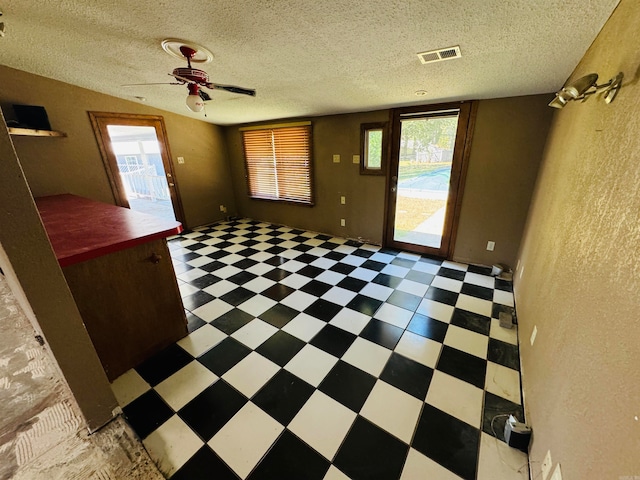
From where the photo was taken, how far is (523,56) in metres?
1.66

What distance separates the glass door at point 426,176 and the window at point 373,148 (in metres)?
0.15

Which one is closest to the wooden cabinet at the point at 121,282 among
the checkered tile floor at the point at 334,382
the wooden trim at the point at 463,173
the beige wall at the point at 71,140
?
the checkered tile floor at the point at 334,382

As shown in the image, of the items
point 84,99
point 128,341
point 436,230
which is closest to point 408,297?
point 436,230

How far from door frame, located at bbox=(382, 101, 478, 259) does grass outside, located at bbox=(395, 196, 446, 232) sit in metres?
0.09

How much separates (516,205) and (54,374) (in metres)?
4.12

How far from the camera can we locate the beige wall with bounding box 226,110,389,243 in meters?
3.60

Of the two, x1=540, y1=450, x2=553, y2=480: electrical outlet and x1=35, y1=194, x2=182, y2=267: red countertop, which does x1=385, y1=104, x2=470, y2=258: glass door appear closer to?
x1=540, y1=450, x2=553, y2=480: electrical outlet

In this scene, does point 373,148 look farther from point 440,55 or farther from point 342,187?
point 440,55

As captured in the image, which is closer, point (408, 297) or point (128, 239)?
point (128, 239)

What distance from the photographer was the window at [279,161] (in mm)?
4156

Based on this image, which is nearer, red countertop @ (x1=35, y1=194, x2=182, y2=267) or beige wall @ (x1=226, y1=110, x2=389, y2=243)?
red countertop @ (x1=35, y1=194, x2=182, y2=267)

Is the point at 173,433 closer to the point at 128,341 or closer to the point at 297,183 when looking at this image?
the point at 128,341

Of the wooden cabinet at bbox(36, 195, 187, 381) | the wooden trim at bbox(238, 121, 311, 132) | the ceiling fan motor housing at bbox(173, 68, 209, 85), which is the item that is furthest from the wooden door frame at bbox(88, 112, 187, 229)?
the ceiling fan motor housing at bbox(173, 68, 209, 85)

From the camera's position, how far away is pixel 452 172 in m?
2.99
